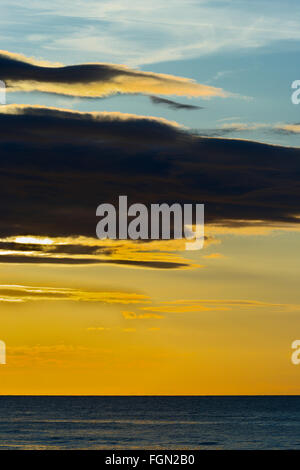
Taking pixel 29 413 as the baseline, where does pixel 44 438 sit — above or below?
below

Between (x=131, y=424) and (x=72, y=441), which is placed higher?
(x=131, y=424)

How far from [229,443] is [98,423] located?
138 ft

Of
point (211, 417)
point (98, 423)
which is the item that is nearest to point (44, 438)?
point (98, 423)

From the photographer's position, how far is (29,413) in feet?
589
